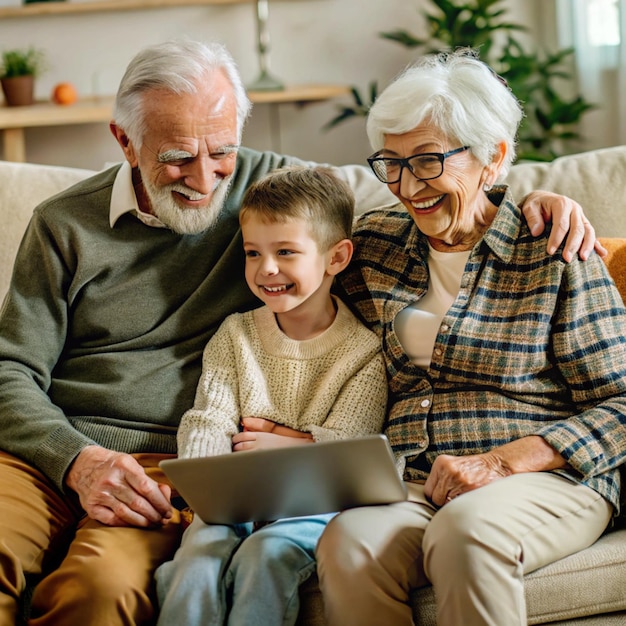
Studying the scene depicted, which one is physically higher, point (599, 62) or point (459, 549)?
point (599, 62)

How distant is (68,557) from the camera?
5.19 feet

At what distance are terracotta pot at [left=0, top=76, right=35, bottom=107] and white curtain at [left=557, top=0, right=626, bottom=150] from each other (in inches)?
92.7

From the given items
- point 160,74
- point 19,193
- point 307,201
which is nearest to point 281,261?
point 307,201

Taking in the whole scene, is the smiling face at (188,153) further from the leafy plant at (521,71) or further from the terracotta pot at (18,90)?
the terracotta pot at (18,90)

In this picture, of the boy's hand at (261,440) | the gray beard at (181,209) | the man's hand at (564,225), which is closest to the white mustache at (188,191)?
the gray beard at (181,209)

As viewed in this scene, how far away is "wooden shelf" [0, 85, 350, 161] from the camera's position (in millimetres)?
3750

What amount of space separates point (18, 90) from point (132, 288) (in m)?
2.36

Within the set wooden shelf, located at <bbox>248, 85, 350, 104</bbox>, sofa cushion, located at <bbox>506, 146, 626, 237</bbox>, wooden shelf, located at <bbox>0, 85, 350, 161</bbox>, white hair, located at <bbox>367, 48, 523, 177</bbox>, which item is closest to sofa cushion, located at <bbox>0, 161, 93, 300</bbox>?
white hair, located at <bbox>367, 48, 523, 177</bbox>

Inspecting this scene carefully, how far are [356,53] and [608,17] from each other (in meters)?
1.20

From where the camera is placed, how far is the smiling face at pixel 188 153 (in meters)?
1.90

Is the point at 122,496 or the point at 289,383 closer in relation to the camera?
the point at 122,496

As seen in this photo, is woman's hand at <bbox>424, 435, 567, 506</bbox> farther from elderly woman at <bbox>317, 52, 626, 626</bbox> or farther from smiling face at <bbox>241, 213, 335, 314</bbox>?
smiling face at <bbox>241, 213, 335, 314</bbox>

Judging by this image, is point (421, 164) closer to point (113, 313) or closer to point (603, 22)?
point (113, 313)

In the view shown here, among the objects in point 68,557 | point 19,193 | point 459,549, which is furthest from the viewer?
→ point 19,193
